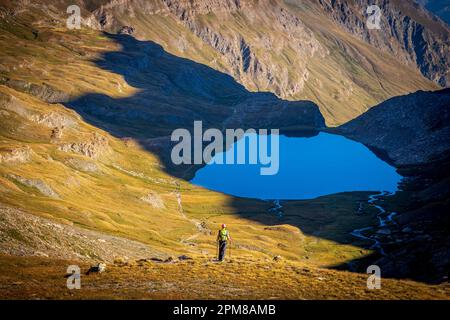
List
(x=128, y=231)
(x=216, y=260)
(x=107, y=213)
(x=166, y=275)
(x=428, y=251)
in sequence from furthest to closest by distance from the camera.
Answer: (x=107, y=213) < (x=128, y=231) < (x=428, y=251) < (x=216, y=260) < (x=166, y=275)

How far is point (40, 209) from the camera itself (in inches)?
4702

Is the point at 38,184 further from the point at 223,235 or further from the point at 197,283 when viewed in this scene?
the point at 197,283

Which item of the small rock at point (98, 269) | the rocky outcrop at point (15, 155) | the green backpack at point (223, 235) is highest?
the rocky outcrop at point (15, 155)

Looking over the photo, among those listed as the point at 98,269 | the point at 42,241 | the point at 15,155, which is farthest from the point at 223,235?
the point at 15,155

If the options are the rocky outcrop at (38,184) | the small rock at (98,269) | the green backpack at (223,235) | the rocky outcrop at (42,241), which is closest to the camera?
the small rock at (98,269)

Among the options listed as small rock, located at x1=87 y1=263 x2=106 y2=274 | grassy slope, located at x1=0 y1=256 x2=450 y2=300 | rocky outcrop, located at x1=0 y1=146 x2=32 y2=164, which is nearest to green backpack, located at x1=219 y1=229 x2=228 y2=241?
grassy slope, located at x1=0 y1=256 x2=450 y2=300

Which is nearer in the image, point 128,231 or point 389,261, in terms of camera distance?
point 389,261

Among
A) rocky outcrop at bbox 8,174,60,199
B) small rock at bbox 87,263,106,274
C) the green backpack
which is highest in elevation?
rocky outcrop at bbox 8,174,60,199

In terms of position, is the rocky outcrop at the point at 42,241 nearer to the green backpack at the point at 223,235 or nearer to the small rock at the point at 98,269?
the small rock at the point at 98,269

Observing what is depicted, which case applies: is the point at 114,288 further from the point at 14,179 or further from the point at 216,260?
the point at 14,179

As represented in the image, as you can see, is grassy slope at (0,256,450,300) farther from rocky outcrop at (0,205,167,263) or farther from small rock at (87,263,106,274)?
rocky outcrop at (0,205,167,263)

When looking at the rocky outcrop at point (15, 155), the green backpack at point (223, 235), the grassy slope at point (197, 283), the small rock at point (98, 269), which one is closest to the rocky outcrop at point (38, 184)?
the rocky outcrop at point (15, 155)
